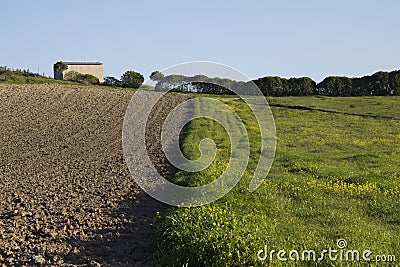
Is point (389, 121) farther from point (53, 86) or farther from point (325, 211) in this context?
point (53, 86)

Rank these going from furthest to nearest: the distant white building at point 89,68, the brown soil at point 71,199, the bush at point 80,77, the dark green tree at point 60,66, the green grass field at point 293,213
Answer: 1. the distant white building at point 89,68
2. the dark green tree at point 60,66
3. the bush at point 80,77
4. the brown soil at point 71,199
5. the green grass field at point 293,213

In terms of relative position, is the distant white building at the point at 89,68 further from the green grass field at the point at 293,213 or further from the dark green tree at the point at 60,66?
the green grass field at the point at 293,213

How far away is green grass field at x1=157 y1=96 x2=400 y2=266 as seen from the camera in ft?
24.1

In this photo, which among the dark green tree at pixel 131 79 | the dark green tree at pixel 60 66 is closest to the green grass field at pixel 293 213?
the dark green tree at pixel 131 79

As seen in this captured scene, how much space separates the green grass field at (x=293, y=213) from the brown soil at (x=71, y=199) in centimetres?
90

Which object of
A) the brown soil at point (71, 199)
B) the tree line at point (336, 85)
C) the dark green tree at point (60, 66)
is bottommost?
the brown soil at point (71, 199)

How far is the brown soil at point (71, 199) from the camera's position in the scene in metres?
8.70

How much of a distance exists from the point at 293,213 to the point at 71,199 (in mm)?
5067

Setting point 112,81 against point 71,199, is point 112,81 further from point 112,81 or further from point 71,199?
point 71,199

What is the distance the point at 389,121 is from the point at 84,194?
1004 inches

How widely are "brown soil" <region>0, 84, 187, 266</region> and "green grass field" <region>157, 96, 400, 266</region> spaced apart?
90 centimetres

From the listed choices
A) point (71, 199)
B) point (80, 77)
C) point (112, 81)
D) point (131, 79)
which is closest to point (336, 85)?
point (131, 79)

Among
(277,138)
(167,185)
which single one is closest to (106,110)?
(277,138)

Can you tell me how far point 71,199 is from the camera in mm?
11984
